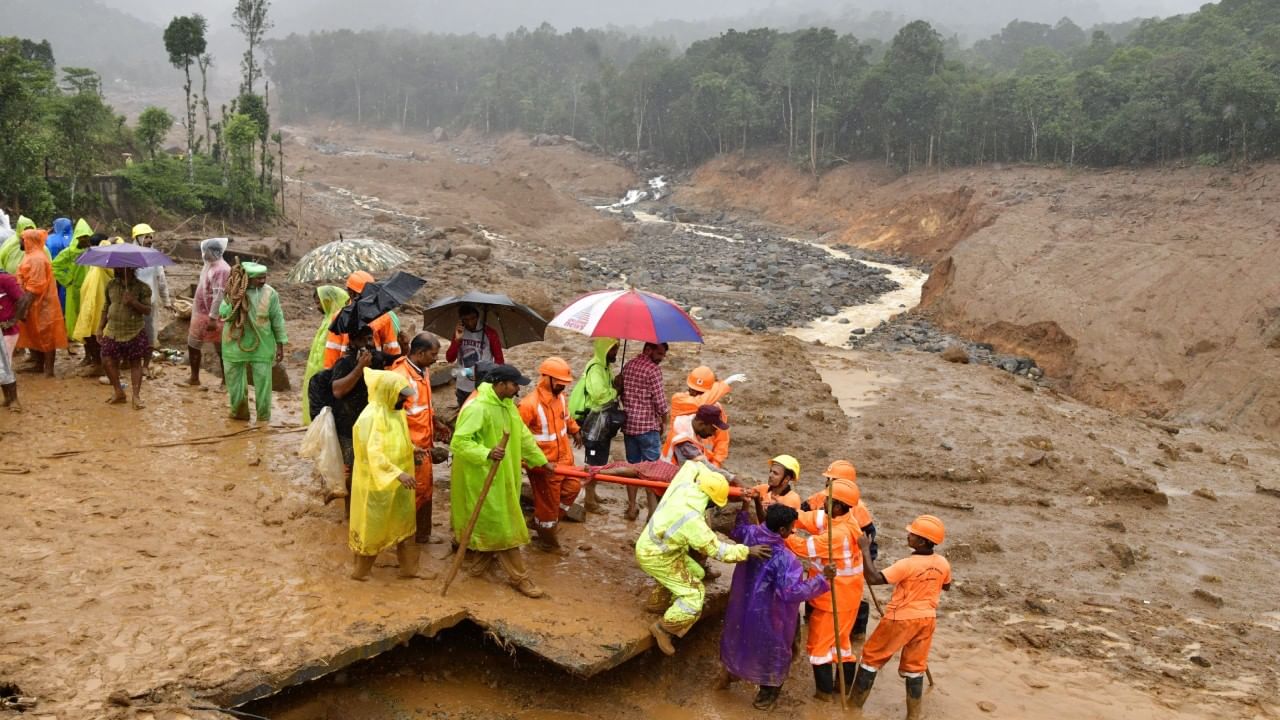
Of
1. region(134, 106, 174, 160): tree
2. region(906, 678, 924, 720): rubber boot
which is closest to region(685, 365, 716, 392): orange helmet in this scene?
region(906, 678, 924, 720): rubber boot

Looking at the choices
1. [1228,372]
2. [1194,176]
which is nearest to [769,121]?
[1194,176]

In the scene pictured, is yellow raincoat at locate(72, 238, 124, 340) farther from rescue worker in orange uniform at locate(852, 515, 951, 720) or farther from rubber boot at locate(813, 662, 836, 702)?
rescue worker in orange uniform at locate(852, 515, 951, 720)

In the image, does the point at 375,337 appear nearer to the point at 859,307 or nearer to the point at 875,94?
the point at 859,307

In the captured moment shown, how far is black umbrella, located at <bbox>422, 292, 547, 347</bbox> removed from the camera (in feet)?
22.6

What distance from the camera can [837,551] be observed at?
5.02 meters

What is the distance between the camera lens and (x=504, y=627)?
4.97 m

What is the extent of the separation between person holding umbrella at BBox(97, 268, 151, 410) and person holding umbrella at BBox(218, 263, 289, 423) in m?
0.77

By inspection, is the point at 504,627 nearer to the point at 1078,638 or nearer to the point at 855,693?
the point at 855,693

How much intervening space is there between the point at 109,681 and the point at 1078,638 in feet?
19.5

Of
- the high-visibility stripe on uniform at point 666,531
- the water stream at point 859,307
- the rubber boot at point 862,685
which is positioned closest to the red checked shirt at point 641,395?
the high-visibility stripe on uniform at point 666,531

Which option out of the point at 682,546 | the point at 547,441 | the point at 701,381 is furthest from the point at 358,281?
the point at 682,546

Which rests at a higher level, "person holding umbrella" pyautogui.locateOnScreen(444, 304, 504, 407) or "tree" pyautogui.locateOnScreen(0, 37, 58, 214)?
"tree" pyautogui.locateOnScreen(0, 37, 58, 214)

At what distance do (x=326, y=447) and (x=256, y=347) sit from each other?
230 cm

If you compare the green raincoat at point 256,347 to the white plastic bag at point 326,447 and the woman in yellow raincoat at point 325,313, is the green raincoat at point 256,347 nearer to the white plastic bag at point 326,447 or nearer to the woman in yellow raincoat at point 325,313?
the woman in yellow raincoat at point 325,313
